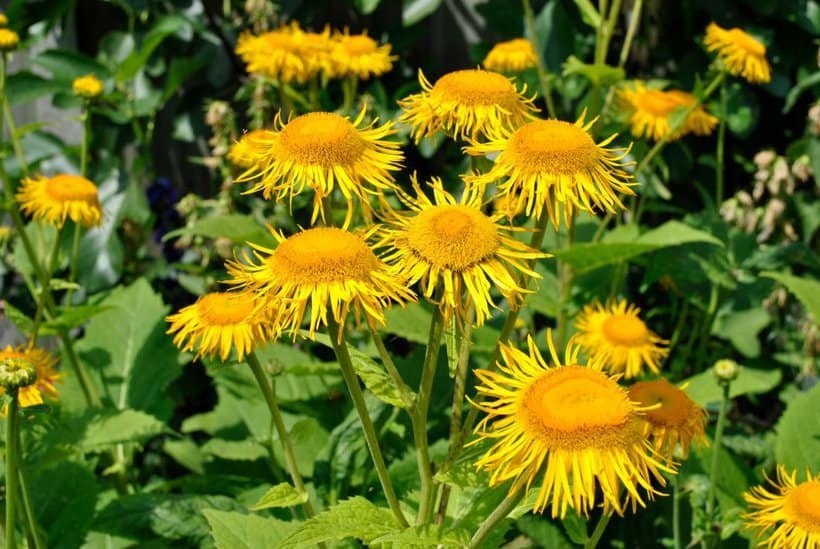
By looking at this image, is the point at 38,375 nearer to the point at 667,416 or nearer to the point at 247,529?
the point at 247,529

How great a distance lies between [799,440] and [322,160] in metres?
1.17

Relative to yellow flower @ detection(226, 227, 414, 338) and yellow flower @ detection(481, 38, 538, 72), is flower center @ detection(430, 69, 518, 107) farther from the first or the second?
yellow flower @ detection(481, 38, 538, 72)

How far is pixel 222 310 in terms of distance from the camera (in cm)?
131

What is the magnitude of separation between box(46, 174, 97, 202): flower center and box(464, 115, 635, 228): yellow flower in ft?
3.88

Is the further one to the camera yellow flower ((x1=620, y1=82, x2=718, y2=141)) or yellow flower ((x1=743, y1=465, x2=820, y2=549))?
yellow flower ((x1=620, y1=82, x2=718, y2=141))

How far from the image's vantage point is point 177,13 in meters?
3.30

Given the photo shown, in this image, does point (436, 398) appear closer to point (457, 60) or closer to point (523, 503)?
point (523, 503)

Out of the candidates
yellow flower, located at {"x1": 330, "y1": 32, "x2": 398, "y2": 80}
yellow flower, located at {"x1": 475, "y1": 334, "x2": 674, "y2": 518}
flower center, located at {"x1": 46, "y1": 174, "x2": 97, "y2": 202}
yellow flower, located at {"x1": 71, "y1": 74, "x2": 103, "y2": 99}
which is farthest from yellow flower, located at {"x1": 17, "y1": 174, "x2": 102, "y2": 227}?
yellow flower, located at {"x1": 475, "y1": 334, "x2": 674, "y2": 518}

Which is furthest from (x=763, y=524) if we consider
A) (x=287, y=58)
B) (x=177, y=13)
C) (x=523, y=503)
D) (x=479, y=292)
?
(x=177, y=13)

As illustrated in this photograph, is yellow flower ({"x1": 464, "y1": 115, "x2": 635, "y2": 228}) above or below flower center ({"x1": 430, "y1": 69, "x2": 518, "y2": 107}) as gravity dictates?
below

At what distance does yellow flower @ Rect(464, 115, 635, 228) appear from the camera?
45.0 inches

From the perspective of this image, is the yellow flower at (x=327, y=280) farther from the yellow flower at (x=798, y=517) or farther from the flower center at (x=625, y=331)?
the flower center at (x=625, y=331)

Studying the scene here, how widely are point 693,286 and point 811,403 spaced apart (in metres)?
0.60

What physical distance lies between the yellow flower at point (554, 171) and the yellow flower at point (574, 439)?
0.21m
